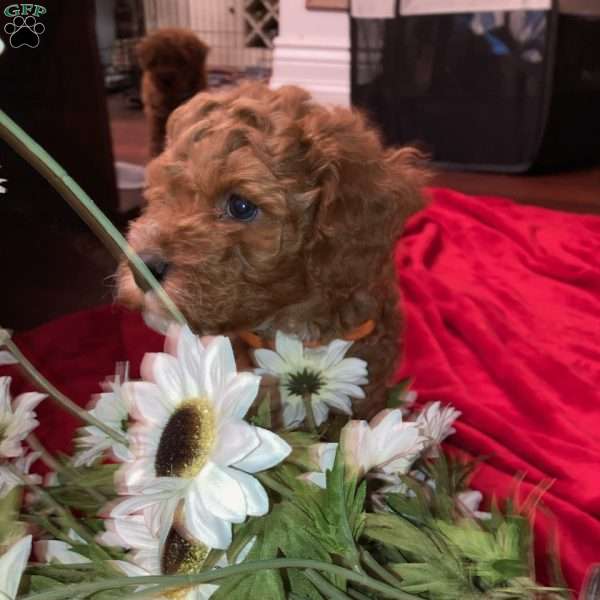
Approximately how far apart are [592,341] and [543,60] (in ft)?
5.36

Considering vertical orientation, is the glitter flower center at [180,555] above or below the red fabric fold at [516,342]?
above

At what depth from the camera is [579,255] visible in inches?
76.5

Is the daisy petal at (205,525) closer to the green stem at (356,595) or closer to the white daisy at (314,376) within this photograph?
the green stem at (356,595)

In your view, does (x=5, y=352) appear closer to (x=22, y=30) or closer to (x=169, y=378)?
(x=169, y=378)

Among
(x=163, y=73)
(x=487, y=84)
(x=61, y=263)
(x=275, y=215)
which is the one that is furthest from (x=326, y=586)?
(x=487, y=84)

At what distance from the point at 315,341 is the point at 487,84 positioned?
2.24 metres

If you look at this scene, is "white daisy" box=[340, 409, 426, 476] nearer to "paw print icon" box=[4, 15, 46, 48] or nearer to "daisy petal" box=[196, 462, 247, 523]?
"daisy petal" box=[196, 462, 247, 523]

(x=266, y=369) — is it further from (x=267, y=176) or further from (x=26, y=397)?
(x=267, y=176)

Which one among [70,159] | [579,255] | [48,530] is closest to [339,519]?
[48,530]

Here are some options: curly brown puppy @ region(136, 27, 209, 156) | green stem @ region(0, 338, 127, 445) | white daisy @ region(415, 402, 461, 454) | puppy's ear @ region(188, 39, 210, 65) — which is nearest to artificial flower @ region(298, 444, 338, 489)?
green stem @ region(0, 338, 127, 445)

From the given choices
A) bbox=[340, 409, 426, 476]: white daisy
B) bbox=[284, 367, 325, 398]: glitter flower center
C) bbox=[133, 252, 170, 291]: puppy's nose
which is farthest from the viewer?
bbox=[133, 252, 170, 291]: puppy's nose

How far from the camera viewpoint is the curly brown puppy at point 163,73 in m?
1.86
